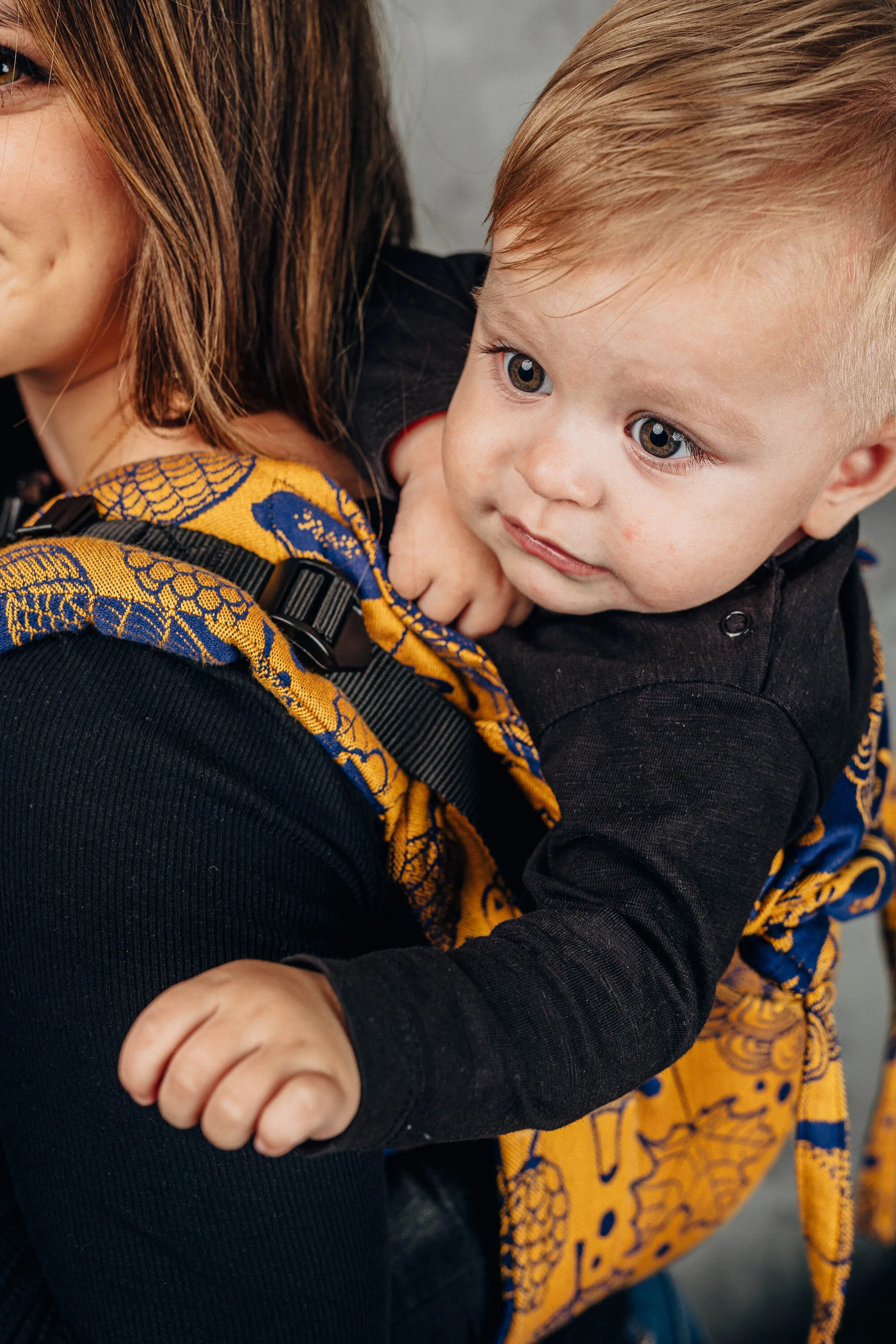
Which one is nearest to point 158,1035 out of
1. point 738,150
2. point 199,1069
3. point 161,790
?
point 199,1069

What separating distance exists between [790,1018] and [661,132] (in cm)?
56

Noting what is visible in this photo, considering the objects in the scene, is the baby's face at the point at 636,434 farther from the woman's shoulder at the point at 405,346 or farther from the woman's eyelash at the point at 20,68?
the woman's eyelash at the point at 20,68

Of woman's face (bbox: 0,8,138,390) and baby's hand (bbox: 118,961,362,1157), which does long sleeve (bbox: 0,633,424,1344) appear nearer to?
baby's hand (bbox: 118,961,362,1157)

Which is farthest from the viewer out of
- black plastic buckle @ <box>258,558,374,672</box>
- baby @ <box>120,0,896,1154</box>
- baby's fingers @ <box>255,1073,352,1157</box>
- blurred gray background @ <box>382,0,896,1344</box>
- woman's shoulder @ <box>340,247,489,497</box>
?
blurred gray background @ <box>382,0,896,1344</box>

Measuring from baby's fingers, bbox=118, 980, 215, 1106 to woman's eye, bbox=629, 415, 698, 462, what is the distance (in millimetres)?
361

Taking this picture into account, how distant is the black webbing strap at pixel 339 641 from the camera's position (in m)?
0.63

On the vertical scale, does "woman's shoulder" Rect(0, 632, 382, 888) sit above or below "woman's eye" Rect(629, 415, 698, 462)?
below

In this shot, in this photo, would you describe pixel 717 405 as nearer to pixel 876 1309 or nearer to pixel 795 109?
pixel 795 109

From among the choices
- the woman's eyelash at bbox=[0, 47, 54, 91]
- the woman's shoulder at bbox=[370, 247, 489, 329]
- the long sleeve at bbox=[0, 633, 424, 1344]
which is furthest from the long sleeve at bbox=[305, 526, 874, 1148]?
the woman's eyelash at bbox=[0, 47, 54, 91]

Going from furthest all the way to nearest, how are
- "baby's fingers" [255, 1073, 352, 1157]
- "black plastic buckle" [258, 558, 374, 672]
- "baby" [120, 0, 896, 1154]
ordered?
"black plastic buckle" [258, 558, 374, 672] → "baby" [120, 0, 896, 1154] → "baby's fingers" [255, 1073, 352, 1157]

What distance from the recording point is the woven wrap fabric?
1.91 ft

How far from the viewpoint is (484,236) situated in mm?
1267

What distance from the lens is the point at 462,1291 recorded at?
0.71 metres

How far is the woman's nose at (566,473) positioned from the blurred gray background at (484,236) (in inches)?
21.5
